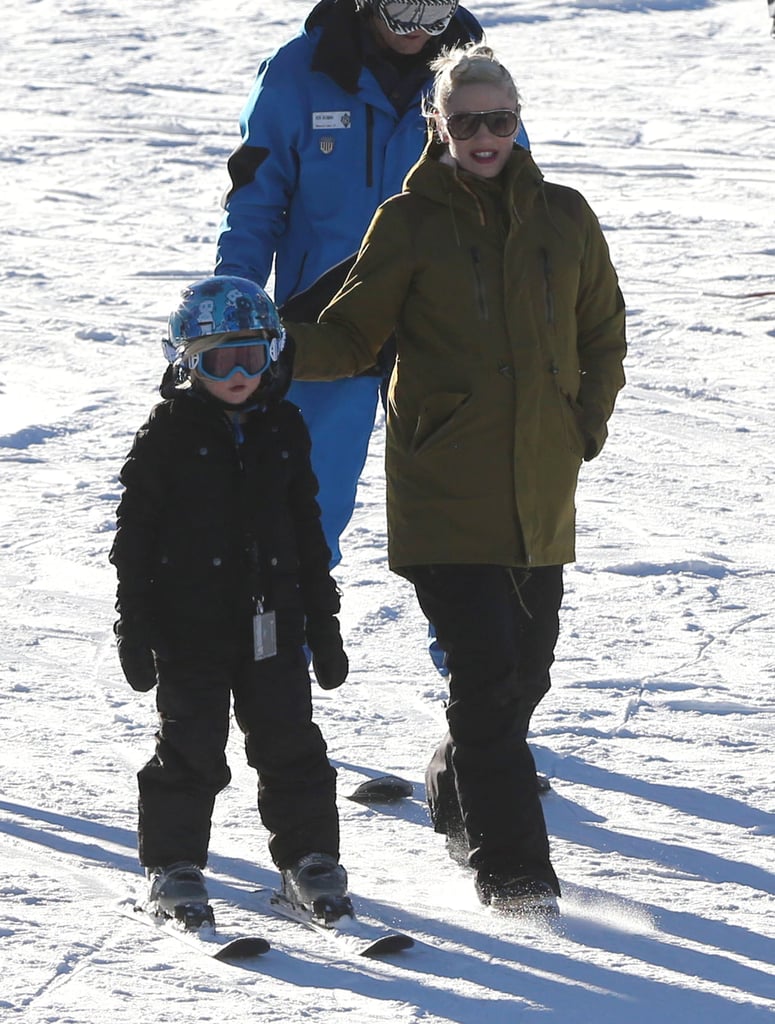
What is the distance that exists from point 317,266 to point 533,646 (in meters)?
1.07

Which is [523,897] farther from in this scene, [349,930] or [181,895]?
[181,895]

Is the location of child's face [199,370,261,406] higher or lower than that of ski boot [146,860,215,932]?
higher

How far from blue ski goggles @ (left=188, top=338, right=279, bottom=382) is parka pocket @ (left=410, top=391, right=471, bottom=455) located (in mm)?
337

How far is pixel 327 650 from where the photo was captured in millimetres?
3426

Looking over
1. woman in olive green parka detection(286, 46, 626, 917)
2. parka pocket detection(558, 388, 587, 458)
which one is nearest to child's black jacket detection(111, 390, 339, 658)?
woman in olive green parka detection(286, 46, 626, 917)

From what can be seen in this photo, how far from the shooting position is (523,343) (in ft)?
11.1

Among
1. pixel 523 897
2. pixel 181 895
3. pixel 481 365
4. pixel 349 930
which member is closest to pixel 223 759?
pixel 181 895

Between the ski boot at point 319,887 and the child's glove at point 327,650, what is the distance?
1.14 feet

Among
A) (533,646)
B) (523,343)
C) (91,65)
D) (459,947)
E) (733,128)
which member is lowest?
(459,947)

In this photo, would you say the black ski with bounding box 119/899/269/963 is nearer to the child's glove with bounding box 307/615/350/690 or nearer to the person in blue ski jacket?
the child's glove with bounding box 307/615/350/690

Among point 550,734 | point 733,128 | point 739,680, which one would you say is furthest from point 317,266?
point 733,128

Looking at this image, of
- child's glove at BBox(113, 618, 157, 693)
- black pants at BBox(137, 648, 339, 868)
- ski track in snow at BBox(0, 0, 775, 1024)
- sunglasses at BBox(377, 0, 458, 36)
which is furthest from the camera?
sunglasses at BBox(377, 0, 458, 36)

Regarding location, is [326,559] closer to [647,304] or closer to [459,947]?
[459,947]

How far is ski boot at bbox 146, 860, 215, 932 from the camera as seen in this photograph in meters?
3.29
